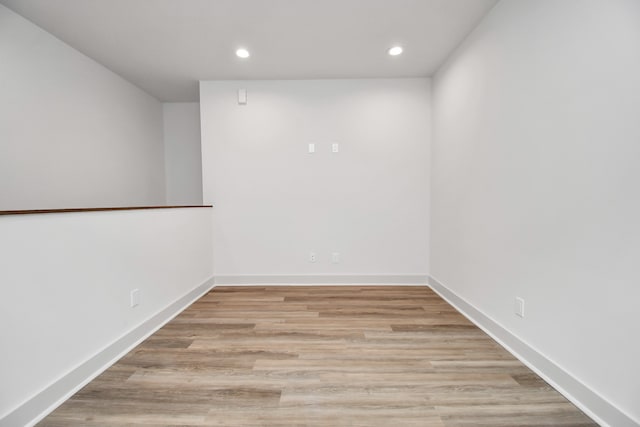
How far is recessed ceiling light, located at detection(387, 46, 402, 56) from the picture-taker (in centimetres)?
249

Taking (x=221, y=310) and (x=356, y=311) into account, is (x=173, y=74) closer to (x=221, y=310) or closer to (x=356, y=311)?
(x=221, y=310)

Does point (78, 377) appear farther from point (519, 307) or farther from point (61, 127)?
point (519, 307)

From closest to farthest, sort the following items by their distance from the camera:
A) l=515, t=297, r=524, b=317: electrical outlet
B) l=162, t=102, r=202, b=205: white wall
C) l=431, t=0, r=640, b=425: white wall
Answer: l=431, t=0, r=640, b=425: white wall → l=515, t=297, r=524, b=317: electrical outlet → l=162, t=102, r=202, b=205: white wall

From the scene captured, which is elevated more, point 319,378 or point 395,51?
point 395,51

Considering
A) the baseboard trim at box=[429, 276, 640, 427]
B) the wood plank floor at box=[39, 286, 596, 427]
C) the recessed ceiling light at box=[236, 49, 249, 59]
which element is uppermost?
the recessed ceiling light at box=[236, 49, 249, 59]

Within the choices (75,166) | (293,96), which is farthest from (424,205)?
(75,166)

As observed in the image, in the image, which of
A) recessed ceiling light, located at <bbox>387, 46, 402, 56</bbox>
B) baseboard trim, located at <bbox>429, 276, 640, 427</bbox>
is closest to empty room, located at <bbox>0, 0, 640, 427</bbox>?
baseboard trim, located at <bbox>429, 276, 640, 427</bbox>

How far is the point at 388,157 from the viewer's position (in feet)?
10.5

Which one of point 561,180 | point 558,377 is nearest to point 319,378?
point 558,377

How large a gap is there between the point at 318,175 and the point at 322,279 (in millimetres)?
1298

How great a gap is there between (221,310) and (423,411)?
1920mm

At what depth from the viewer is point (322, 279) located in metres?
3.27

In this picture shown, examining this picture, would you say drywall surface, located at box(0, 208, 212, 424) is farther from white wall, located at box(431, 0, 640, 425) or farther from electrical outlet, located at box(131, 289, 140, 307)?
white wall, located at box(431, 0, 640, 425)

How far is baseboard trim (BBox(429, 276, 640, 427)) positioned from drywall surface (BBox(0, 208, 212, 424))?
266 cm
